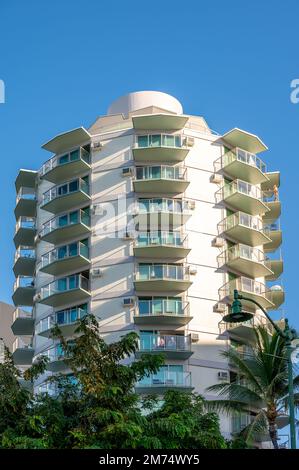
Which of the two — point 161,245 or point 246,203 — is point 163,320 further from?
point 246,203

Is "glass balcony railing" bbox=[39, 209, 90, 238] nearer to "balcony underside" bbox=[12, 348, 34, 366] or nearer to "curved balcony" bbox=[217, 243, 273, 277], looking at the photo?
"balcony underside" bbox=[12, 348, 34, 366]

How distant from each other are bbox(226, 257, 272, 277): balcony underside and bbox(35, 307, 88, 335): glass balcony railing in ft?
30.1

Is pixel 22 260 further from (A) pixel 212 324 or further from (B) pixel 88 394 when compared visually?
(B) pixel 88 394

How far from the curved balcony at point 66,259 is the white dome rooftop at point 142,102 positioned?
10.1 metres

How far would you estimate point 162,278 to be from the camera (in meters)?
53.4

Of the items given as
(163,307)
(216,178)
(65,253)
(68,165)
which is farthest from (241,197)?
(65,253)

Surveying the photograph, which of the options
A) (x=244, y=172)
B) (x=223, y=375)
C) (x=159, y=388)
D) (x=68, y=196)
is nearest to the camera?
(x=159, y=388)

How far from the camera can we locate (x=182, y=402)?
98.9 ft

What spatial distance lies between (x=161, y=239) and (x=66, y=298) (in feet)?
22.2

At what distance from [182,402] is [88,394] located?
3021 mm

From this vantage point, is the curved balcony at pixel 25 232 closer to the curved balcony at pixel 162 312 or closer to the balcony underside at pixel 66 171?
the balcony underside at pixel 66 171

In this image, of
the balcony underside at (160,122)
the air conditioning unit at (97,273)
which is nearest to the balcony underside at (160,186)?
the balcony underside at (160,122)

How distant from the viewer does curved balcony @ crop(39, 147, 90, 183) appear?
188ft
